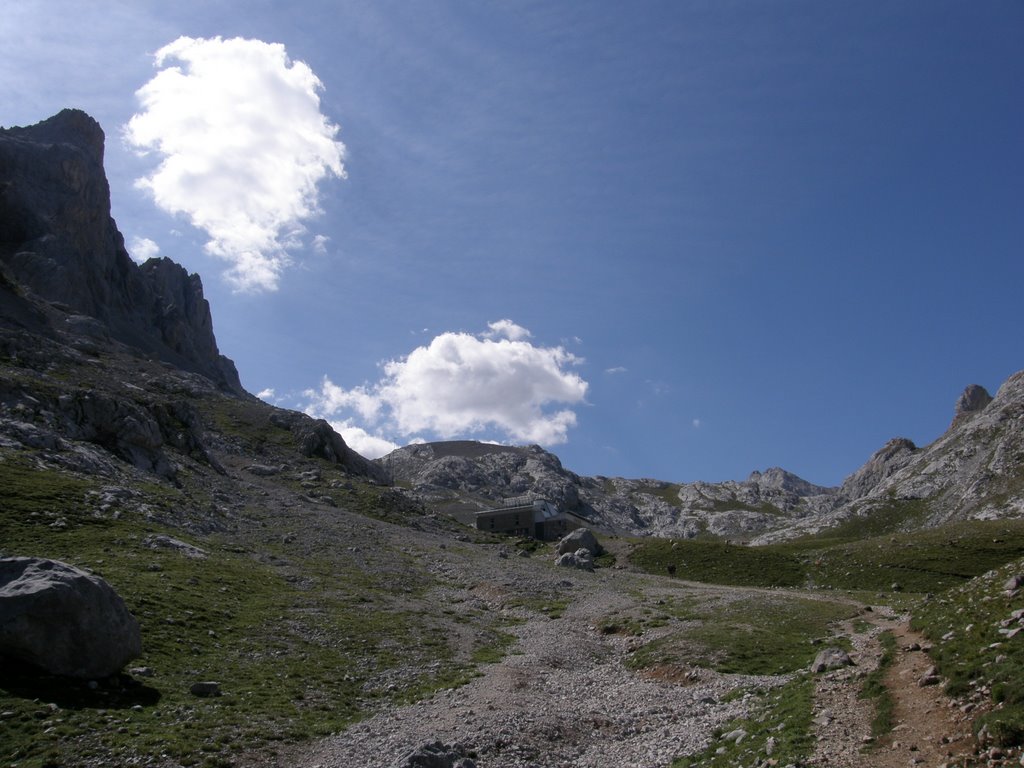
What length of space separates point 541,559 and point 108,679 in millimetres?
72930

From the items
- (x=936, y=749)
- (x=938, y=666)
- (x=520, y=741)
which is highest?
(x=938, y=666)

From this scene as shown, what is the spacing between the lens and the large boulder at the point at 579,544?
96750mm

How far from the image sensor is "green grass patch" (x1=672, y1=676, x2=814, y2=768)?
757 inches

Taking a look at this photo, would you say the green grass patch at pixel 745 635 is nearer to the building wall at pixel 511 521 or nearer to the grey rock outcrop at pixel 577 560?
the grey rock outcrop at pixel 577 560

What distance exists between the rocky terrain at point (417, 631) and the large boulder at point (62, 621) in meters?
0.10

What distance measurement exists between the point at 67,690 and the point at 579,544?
79.1m

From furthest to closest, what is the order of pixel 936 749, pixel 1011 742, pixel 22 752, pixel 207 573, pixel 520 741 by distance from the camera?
1. pixel 207 573
2. pixel 520 741
3. pixel 22 752
4. pixel 936 749
5. pixel 1011 742

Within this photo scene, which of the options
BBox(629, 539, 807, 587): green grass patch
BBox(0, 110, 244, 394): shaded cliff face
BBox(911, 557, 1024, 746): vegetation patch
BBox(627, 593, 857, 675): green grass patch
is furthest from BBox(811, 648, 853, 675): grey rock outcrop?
BBox(0, 110, 244, 394): shaded cliff face

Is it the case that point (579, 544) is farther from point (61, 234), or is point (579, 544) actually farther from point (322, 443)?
point (61, 234)

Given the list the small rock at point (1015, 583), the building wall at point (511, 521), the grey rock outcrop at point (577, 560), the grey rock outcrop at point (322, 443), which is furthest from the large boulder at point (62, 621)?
the building wall at point (511, 521)

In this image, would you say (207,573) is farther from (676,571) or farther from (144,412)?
(676,571)

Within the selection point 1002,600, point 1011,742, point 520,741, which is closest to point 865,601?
point 1002,600

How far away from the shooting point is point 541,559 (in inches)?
3716

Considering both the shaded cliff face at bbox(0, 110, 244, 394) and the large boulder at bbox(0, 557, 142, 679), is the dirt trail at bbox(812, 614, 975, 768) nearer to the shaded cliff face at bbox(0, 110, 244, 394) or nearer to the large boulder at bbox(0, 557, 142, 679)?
the large boulder at bbox(0, 557, 142, 679)
